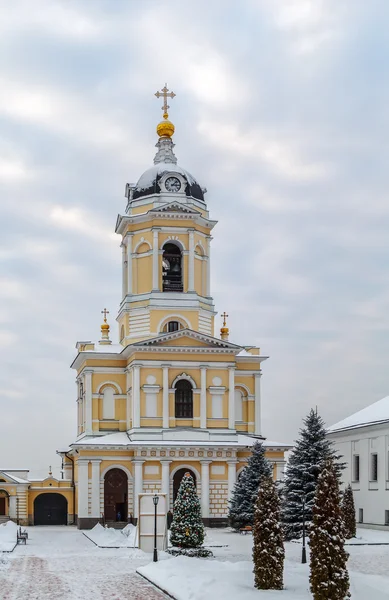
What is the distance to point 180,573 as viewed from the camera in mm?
25469

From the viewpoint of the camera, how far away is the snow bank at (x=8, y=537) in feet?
120

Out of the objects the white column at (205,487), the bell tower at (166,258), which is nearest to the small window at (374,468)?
the white column at (205,487)

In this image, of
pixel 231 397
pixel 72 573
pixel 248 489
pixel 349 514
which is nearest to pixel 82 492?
pixel 248 489

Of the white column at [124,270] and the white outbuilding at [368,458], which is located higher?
the white column at [124,270]

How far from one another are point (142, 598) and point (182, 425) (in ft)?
96.3

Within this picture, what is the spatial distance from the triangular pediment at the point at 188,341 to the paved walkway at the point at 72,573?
12764mm

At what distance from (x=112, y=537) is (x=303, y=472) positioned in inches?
335

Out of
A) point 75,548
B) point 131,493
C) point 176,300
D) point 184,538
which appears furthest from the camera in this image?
point 176,300

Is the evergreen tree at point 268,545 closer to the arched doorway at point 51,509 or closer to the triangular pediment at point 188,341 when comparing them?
the triangular pediment at point 188,341

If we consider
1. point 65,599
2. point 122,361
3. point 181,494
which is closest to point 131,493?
point 122,361

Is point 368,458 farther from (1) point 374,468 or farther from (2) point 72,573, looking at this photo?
(2) point 72,573

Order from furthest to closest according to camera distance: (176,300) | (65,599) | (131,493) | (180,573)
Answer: (176,300)
(131,493)
(180,573)
(65,599)

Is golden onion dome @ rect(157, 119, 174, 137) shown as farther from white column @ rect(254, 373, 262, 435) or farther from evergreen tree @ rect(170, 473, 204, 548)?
evergreen tree @ rect(170, 473, 204, 548)

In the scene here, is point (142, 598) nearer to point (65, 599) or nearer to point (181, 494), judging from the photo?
point (65, 599)
